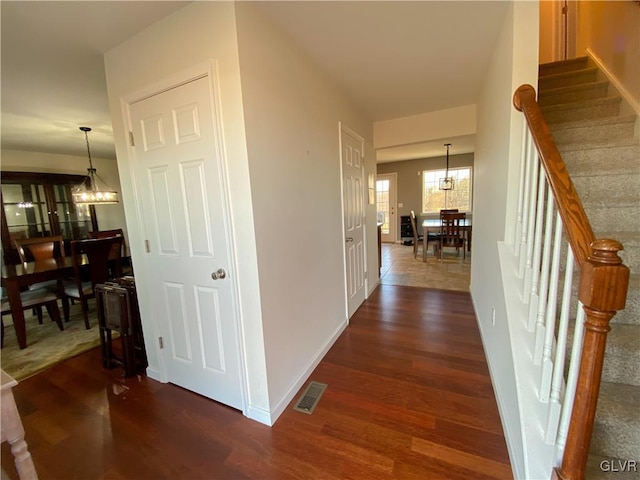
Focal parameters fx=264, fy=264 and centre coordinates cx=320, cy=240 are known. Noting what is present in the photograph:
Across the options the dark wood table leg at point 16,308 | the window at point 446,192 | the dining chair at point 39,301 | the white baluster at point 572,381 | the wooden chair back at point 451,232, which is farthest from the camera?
the window at point 446,192

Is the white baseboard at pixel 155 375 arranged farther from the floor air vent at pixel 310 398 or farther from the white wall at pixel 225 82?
the floor air vent at pixel 310 398

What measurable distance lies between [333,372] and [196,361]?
1.00 meters

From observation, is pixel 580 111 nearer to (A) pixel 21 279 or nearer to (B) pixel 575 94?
(B) pixel 575 94

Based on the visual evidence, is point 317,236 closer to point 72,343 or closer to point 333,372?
point 333,372

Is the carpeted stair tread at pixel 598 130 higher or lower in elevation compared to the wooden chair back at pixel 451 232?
higher

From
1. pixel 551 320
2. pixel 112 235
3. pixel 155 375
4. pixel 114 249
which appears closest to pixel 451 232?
pixel 551 320

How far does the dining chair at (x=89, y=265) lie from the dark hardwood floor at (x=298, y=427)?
878mm

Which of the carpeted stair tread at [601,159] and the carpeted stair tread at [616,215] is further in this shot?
the carpeted stair tread at [601,159]

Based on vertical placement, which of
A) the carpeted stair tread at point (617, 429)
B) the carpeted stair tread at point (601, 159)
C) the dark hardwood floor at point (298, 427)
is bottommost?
the dark hardwood floor at point (298, 427)

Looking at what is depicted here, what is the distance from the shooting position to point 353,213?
9.75 feet

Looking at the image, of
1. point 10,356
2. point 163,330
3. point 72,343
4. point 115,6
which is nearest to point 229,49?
point 115,6

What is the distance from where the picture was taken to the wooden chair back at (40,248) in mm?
3308

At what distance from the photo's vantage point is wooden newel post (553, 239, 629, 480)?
0.66 m

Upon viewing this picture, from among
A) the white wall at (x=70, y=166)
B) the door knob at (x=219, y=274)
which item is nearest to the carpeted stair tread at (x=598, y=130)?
the door knob at (x=219, y=274)
